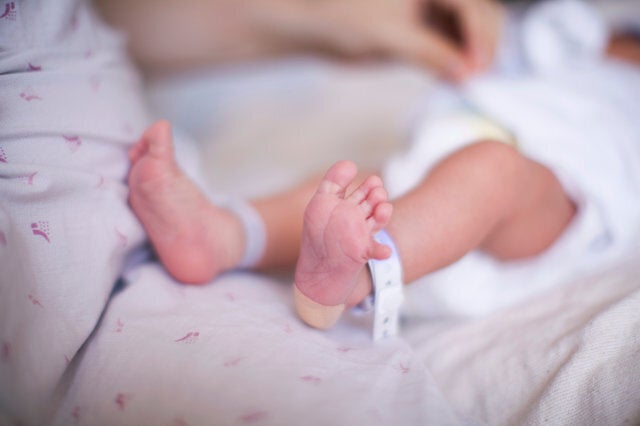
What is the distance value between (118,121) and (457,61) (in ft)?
2.68

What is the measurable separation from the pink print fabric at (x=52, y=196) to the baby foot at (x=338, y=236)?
0.26m

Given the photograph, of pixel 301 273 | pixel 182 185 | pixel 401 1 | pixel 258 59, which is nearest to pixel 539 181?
pixel 301 273

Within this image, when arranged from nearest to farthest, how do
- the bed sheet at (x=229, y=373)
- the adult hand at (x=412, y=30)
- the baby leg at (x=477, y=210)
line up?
the bed sheet at (x=229, y=373), the baby leg at (x=477, y=210), the adult hand at (x=412, y=30)

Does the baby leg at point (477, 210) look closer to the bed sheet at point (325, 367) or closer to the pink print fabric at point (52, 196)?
the bed sheet at point (325, 367)

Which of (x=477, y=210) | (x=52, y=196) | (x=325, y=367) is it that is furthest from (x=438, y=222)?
(x=52, y=196)

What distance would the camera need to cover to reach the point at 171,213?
656mm

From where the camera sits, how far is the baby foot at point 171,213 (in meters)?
0.66

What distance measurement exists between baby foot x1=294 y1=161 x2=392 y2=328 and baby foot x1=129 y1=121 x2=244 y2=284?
0.53 ft

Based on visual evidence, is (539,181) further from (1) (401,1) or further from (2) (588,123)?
(1) (401,1)

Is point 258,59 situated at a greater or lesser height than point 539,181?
lesser

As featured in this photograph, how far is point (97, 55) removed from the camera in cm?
76

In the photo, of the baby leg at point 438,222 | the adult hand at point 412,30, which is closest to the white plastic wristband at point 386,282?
the baby leg at point 438,222

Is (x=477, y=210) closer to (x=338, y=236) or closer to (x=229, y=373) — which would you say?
(x=338, y=236)

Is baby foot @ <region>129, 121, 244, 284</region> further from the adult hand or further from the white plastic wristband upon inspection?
the adult hand
